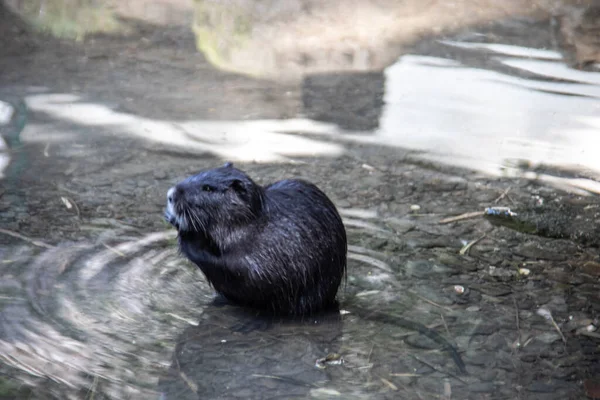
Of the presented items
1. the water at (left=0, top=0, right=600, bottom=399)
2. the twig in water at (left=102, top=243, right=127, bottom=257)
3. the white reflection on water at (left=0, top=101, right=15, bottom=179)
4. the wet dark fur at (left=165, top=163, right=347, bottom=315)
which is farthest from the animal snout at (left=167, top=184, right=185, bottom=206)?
the white reflection on water at (left=0, top=101, right=15, bottom=179)

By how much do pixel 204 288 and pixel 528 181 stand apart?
2325mm

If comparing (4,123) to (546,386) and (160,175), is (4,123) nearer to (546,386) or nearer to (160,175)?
(160,175)

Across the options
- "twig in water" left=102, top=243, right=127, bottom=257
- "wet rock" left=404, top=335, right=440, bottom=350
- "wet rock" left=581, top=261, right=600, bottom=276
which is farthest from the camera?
"wet rock" left=581, top=261, right=600, bottom=276

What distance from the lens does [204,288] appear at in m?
3.77

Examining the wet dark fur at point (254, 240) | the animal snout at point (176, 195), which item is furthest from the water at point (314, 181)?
the animal snout at point (176, 195)

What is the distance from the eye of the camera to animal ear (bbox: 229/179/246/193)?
11.1ft

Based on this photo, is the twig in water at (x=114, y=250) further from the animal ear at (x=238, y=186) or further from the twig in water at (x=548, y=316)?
the twig in water at (x=548, y=316)

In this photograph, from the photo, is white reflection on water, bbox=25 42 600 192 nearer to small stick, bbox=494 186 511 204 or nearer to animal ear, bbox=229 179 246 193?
small stick, bbox=494 186 511 204

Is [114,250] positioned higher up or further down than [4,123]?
further down

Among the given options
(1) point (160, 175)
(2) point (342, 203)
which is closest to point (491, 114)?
(2) point (342, 203)

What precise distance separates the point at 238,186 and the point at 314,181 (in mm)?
1557

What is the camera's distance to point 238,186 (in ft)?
11.2

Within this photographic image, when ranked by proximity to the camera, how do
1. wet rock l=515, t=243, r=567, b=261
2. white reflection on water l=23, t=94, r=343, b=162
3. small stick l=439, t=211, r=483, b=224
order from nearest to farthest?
wet rock l=515, t=243, r=567, b=261 < small stick l=439, t=211, r=483, b=224 < white reflection on water l=23, t=94, r=343, b=162

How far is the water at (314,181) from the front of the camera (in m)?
3.15
